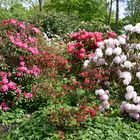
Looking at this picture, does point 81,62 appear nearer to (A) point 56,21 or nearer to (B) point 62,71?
(B) point 62,71

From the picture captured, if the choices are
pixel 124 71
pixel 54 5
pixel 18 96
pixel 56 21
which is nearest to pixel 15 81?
pixel 18 96

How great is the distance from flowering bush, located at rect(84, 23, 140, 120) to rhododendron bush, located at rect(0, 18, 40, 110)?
1717 mm

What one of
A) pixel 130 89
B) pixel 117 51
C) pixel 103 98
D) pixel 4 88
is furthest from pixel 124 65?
pixel 4 88

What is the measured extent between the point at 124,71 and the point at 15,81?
2.77 meters

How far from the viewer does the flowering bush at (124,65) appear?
8984mm

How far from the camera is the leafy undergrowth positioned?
7359mm

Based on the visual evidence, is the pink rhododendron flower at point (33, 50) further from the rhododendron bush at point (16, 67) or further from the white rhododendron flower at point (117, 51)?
the white rhododendron flower at point (117, 51)

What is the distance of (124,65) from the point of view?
30.7 feet

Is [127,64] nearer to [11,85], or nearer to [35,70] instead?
[35,70]

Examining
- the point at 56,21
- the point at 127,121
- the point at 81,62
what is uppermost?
the point at 56,21

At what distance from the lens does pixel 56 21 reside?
20.7 meters

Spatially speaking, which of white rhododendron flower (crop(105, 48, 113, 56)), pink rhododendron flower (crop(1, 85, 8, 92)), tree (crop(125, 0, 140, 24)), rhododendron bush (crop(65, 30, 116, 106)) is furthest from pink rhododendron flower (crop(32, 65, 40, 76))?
tree (crop(125, 0, 140, 24))

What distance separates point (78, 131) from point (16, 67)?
3.59m

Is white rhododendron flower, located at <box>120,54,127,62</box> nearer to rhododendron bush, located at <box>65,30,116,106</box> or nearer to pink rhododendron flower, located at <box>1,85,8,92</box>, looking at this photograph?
rhododendron bush, located at <box>65,30,116,106</box>
